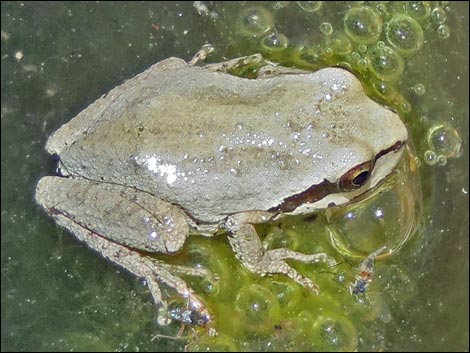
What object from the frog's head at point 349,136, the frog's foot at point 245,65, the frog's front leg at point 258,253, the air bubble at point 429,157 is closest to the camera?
the frog's head at point 349,136

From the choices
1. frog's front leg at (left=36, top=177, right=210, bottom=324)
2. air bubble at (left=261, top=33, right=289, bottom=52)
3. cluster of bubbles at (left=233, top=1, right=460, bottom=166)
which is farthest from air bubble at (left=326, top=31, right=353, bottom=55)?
frog's front leg at (left=36, top=177, right=210, bottom=324)

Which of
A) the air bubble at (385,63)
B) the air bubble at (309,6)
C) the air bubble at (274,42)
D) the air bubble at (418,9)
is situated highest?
the air bubble at (309,6)

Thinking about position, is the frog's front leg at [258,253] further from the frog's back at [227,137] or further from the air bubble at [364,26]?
the air bubble at [364,26]

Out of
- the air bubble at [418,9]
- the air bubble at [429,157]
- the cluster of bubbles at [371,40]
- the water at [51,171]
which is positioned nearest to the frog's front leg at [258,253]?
the water at [51,171]

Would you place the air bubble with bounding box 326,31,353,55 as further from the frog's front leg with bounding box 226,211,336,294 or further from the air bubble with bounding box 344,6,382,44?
the frog's front leg with bounding box 226,211,336,294

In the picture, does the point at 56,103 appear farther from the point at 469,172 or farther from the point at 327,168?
the point at 469,172

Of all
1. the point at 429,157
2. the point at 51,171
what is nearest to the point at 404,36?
the point at 429,157
